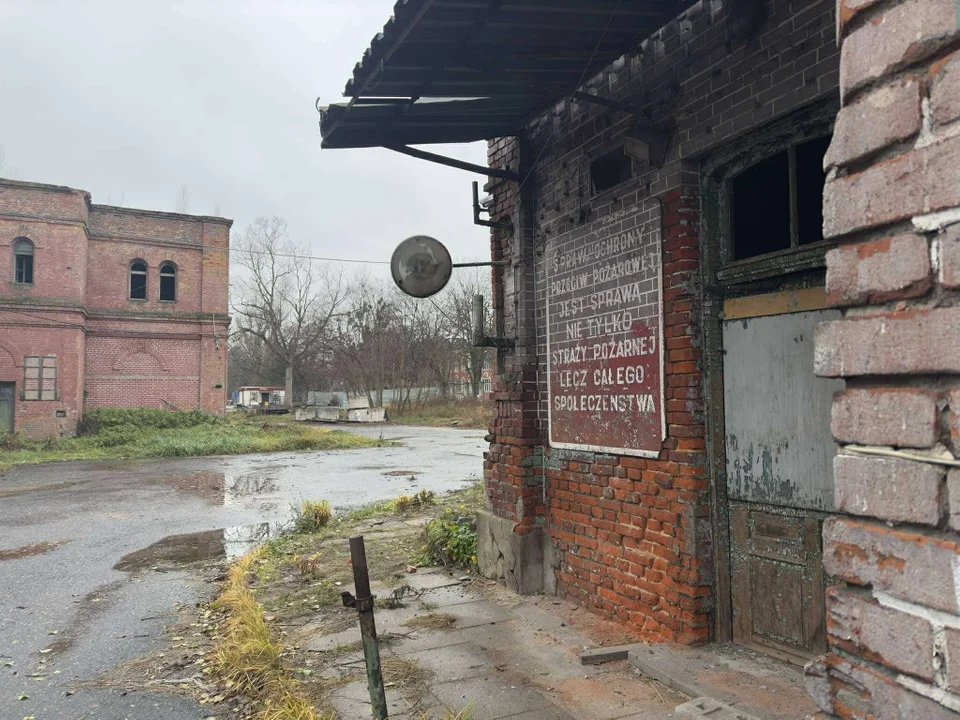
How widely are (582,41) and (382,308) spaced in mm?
47822

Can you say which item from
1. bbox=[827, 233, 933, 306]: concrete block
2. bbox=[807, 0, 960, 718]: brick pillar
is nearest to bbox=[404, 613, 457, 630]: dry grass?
bbox=[807, 0, 960, 718]: brick pillar

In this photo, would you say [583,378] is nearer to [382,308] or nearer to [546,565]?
[546,565]

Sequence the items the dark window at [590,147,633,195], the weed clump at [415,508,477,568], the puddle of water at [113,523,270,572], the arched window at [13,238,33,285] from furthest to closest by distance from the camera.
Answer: the arched window at [13,238,33,285]
the puddle of water at [113,523,270,572]
the weed clump at [415,508,477,568]
the dark window at [590,147,633,195]

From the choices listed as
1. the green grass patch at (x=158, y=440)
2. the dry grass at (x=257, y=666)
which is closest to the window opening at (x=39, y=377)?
the green grass patch at (x=158, y=440)

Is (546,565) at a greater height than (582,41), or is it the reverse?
(582,41)

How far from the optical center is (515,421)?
5906 millimetres

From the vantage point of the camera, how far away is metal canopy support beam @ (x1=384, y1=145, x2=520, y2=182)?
5.80 metres

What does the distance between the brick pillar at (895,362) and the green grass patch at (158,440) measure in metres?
23.0

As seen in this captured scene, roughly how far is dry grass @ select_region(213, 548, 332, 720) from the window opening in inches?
929

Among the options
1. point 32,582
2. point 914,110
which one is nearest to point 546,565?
point 914,110

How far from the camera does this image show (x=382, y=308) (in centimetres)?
5159

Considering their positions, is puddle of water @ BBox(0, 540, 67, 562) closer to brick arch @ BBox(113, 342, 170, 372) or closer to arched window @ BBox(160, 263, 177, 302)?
brick arch @ BBox(113, 342, 170, 372)

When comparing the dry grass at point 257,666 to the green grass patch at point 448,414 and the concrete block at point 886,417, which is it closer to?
Answer: the concrete block at point 886,417

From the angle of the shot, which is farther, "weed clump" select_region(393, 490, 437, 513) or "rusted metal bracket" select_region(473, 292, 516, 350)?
"weed clump" select_region(393, 490, 437, 513)
